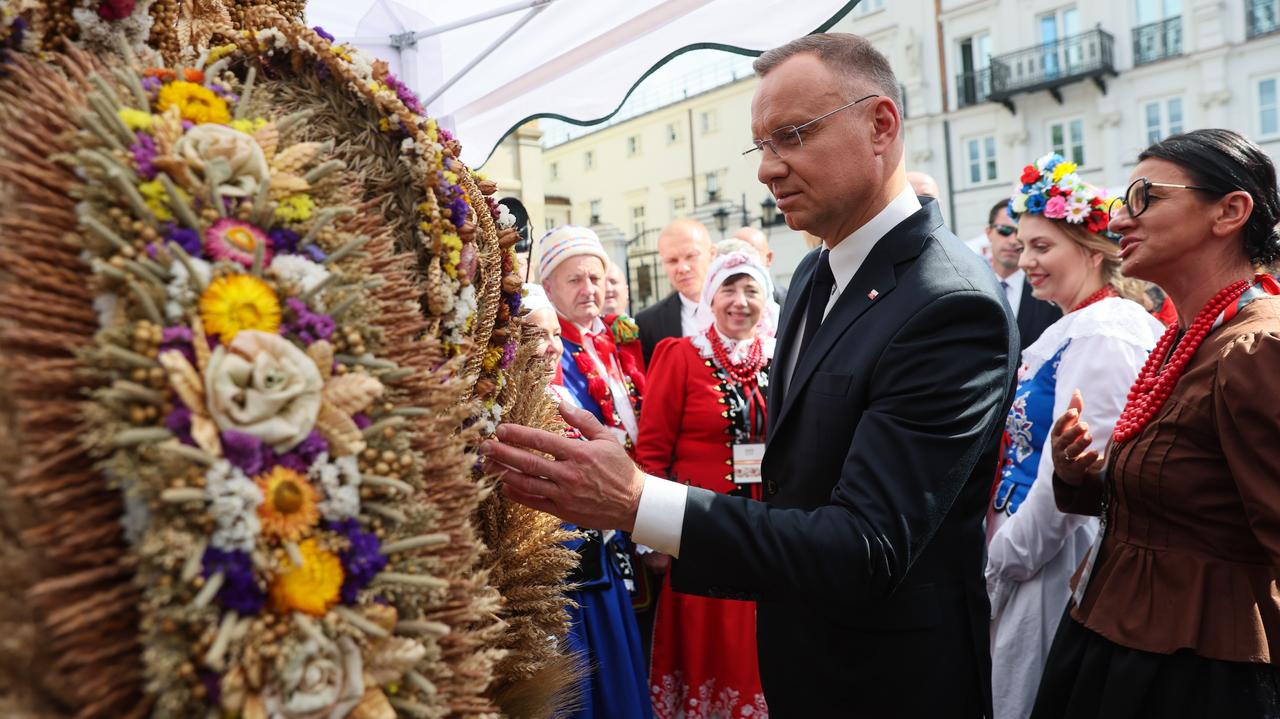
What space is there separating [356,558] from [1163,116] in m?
26.0

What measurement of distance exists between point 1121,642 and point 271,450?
2.24 metres

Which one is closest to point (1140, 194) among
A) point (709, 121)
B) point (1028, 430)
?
point (1028, 430)

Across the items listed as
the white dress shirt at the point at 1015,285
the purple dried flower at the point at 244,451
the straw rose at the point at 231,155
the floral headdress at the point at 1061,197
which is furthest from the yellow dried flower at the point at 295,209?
the white dress shirt at the point at 1015,285

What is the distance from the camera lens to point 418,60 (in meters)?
3.96

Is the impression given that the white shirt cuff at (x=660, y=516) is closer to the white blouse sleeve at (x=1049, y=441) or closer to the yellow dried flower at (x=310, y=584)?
the yellow dried flower at (x=310, y=584)

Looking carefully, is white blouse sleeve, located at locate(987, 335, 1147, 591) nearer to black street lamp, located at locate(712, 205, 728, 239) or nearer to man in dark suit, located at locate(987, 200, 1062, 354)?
man in dark suit, located at locate(987, 200, 1062, 354)

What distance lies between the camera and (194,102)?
3.30ft

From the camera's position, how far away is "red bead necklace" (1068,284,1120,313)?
12.1ft

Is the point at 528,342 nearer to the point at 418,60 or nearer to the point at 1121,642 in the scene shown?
the point at 1121,642

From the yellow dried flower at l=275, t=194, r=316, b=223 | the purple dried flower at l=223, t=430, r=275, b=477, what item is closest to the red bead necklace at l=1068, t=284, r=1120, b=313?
the yellow dried flower at l=275, t=194, r=316, b=223

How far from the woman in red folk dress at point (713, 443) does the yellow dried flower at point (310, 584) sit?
321 centimetres

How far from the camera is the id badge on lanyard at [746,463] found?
13.2 ft

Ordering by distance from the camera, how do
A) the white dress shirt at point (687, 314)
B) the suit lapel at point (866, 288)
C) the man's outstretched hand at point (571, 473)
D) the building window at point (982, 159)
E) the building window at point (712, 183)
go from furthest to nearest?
the building window at point (712, 183)
the building window at point (982, 159)
the white dress shirt at point (687, 314)
the suit lapel at point (866, 288)
the man's outstretched hand at point (571, 473)

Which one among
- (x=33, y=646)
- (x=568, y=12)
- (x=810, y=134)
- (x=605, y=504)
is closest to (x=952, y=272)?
(x=810, y=134)
